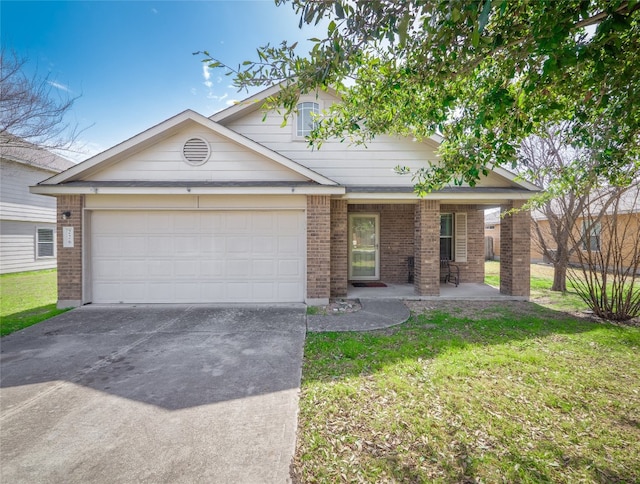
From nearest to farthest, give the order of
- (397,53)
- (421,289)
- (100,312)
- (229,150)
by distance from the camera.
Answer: (397,53)
(100,312)
(229,150)
(421,289)

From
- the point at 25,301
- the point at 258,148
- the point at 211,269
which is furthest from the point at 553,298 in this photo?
the point at 25,301

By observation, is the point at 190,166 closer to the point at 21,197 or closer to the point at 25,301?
the point at 25,301

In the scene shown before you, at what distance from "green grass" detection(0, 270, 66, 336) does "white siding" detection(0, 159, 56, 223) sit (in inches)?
120

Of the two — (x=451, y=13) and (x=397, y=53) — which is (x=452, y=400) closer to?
(x=451, y=13)

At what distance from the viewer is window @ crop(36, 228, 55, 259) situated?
15.6 metres

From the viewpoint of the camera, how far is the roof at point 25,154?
10.1 m

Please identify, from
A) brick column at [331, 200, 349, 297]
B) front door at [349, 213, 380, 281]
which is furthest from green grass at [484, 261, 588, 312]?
brick column at [331, 200, 349, 297]

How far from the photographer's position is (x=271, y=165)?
8078 millimetres

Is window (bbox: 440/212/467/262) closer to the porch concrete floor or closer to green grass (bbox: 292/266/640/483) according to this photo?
the porch concrete floor

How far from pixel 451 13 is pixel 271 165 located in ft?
20.4

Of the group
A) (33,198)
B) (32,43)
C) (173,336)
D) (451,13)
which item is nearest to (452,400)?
(451,13)

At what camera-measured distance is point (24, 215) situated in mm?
14508

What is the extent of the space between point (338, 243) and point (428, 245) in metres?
2.63

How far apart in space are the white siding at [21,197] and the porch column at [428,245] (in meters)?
17.7
